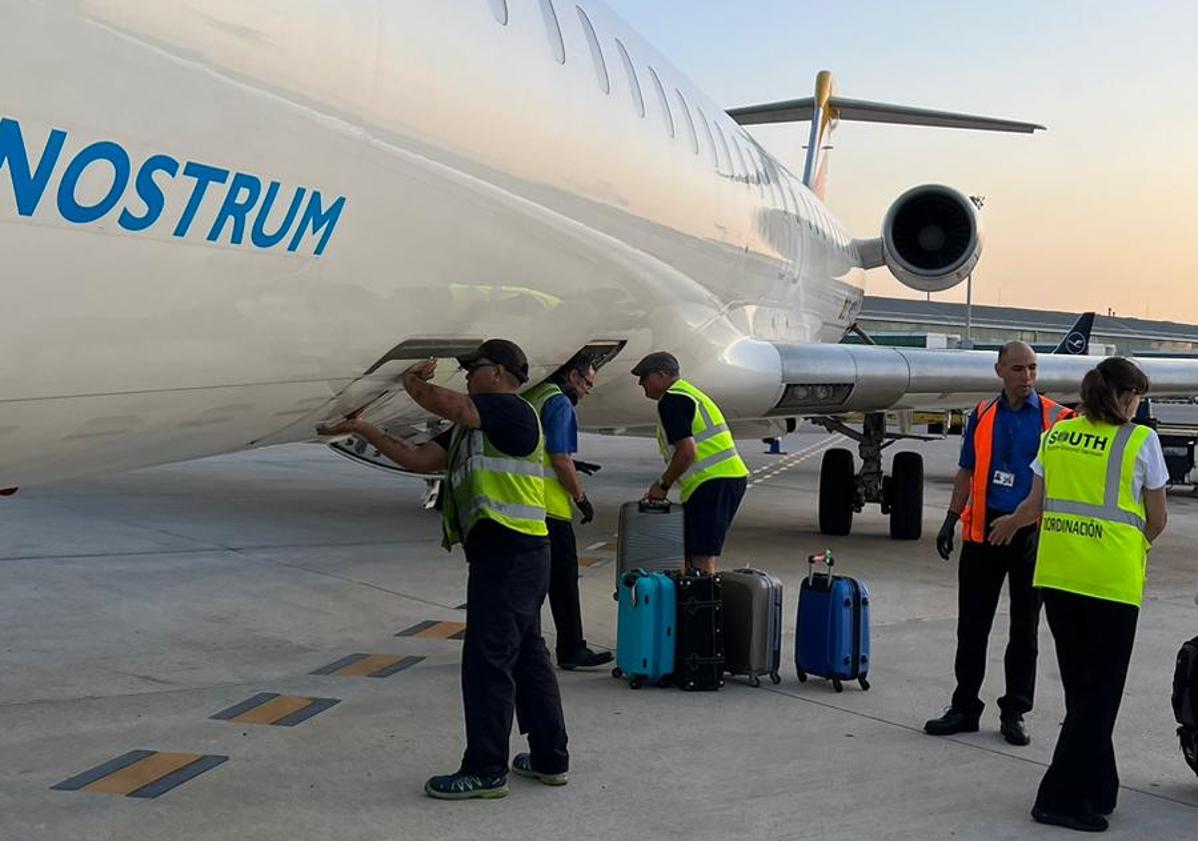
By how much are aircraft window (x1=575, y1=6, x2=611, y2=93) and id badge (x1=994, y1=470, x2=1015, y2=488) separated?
99.3 inches

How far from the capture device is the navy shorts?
23.7ft

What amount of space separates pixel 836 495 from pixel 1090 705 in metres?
8.58

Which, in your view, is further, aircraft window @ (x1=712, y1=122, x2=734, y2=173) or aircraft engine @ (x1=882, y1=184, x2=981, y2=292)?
aircraft engine @ (x1=882, y1=184, x2=981, y2=292)

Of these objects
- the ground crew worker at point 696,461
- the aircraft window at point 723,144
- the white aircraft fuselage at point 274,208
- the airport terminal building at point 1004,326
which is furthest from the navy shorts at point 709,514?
the airport terminal building at point 1004,326

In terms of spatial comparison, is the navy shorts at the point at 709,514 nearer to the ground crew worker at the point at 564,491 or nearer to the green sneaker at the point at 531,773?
the ground crew worker at the point at 564,491

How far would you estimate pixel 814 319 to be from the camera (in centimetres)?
1405

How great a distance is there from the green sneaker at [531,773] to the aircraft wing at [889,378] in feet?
19.5

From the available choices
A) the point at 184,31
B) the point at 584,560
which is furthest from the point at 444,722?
the point at 584,560

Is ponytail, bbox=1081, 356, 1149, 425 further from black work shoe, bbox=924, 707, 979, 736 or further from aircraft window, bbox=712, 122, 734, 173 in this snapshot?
aircraft window, bbox=712, 122, 734, 173

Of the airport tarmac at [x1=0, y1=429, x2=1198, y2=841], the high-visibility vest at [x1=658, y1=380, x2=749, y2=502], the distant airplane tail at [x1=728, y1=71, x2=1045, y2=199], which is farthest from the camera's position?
the distant airplane tail at [x1=728, y1=71, x2=1045, y2=199]

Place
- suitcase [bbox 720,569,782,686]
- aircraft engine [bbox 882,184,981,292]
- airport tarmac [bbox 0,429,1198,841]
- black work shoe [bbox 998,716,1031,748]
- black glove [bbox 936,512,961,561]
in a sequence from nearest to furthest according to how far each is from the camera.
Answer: airport tarmac [bbox 0,429,1198,841] → black work shoe [bbox 998,716,1031,748] → black glove [bbox 936,512,961,561] → suitcase [bbox 720,569,782,686] → aircraft engine [bbox 882,184,981,292]

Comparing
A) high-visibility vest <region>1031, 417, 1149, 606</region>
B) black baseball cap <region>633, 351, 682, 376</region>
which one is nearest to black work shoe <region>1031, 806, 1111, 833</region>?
high-visibility vest <region>1031, 417, 1149, 606</region>

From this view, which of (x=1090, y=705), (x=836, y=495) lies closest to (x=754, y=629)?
(x=1090, y=705)

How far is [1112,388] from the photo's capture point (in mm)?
4840
